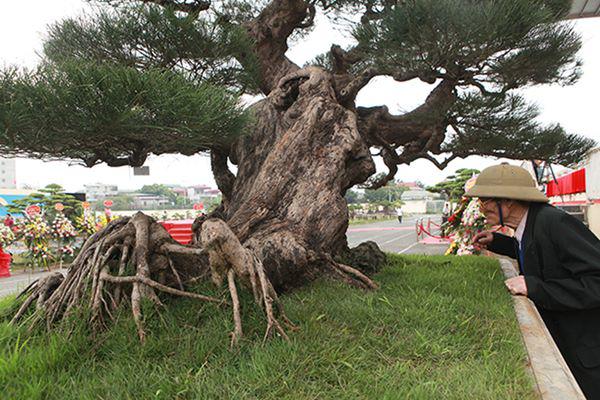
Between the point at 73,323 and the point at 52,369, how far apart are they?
0.27 metres

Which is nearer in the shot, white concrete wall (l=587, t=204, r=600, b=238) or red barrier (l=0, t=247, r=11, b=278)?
white concrete wall (l=587, t=204, r=600, b=238)

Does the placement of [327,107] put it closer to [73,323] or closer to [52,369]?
[73,323]

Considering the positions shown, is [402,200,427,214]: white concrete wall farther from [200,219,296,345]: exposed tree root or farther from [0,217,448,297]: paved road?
[200,219,296,345]: exposed tree root

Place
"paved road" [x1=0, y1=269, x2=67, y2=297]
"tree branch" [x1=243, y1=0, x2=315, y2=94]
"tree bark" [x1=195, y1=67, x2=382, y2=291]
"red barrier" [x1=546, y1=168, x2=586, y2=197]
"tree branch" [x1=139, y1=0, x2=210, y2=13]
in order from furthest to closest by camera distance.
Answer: "red barrier" [x1=546, y1=168, x2=586, y2=197] → "paved road" [x1=0, y1=269, x2=67, y2=297] → "tree branch" [x1=243, y1=0, x2=315, y2=94] → "tree branch" [x1=139, y1=0, x2=210, y2=13] → "tree bark" [x1=195, y1=67, x2=382, y2=291]

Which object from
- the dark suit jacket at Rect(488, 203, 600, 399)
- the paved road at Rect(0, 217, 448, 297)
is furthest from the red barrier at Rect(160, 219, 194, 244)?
the dark suit jacket at Rect(488, 203, 600, 399)

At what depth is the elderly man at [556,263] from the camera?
1.32 meters

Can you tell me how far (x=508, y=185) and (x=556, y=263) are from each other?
0.32 m

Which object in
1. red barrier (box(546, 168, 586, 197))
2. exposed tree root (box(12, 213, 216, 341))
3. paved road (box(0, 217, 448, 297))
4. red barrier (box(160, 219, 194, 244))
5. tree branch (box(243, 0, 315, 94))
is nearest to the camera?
exposed tree root (box(12, 213, 216, 341))

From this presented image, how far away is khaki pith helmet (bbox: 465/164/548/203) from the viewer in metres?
1.51

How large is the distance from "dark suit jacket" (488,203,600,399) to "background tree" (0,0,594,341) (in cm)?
97

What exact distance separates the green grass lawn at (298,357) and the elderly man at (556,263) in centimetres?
20

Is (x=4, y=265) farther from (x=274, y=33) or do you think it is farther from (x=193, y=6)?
(x=274, y=33)

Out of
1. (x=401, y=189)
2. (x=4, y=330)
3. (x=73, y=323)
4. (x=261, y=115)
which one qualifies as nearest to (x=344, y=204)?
(x=261, y=115)

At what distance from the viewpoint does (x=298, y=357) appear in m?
1.39
